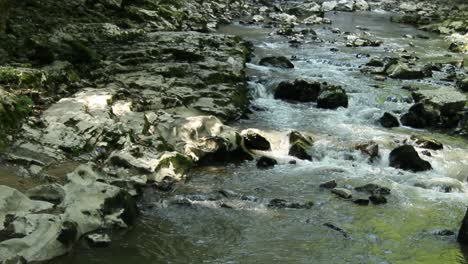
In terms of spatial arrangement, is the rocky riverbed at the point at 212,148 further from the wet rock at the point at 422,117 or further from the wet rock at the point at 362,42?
the wet rock at the point at 362,42

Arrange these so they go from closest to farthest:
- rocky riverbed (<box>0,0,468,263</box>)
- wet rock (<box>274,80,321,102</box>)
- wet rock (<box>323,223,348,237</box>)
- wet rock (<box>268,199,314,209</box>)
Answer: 1. rocky riverbed (<box>0,0,468,263</box>)
2. wet rock (<box>323,223,348,237</box>)
3. wet rock (<box>268,199,314,209</box>)
4. wet rock (<box>274,80,321,102</box>)

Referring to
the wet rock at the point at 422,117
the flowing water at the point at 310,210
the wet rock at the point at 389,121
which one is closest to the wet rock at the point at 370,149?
the flowing water at the point at 310,210

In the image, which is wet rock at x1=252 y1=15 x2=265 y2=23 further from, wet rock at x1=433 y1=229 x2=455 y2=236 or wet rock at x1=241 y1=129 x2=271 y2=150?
wet rock at x1=433 y1=229 x2=455 y2=236

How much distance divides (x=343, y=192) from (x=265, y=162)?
1973 mm

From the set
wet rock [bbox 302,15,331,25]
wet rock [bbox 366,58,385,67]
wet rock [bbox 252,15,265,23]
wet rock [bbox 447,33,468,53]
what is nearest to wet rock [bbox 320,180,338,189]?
wet rock [bbox 366,58,385,67]

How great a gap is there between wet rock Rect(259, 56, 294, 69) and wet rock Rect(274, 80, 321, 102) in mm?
2950

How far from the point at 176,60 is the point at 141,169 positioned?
23.3ft

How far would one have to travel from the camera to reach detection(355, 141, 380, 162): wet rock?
11.1 meters

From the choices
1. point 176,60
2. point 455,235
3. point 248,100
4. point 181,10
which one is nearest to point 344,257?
point 455,235

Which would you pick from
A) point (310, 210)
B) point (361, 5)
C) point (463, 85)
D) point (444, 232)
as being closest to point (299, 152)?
point (310, 210)

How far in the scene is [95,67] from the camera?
1361cm

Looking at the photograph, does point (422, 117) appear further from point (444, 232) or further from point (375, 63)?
point (444, 232)

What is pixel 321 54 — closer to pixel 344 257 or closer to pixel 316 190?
pixel 316 190

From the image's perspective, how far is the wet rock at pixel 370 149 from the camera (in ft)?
36.5
